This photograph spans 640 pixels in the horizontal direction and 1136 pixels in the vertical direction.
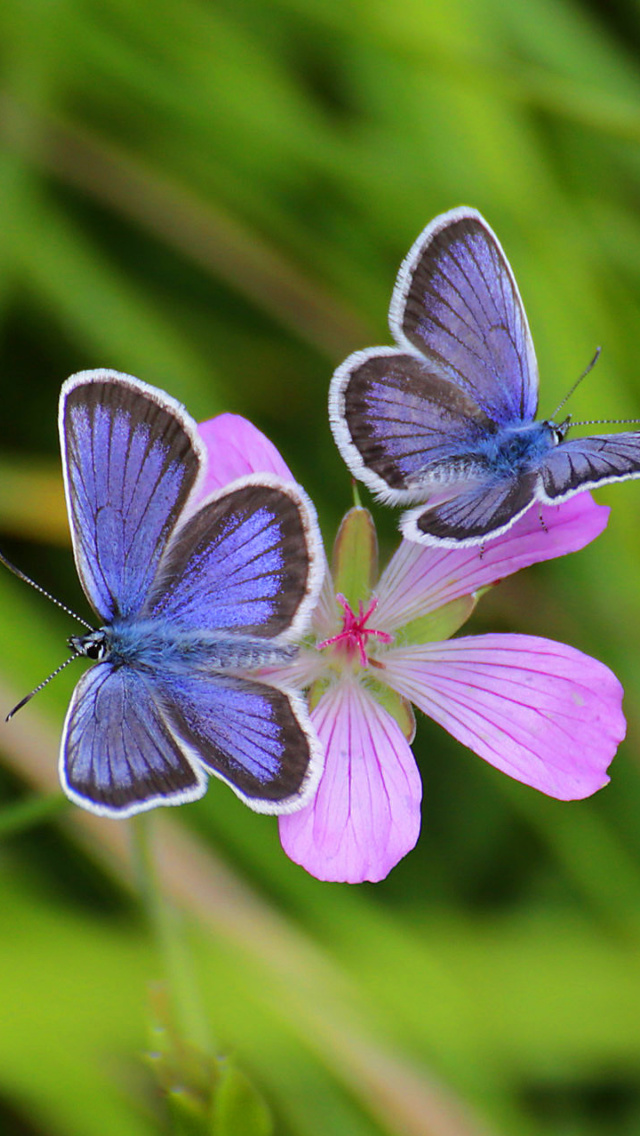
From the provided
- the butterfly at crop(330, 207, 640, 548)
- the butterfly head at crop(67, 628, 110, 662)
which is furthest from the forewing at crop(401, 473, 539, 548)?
the butterfly head at crop(67, 628, 110, 662)

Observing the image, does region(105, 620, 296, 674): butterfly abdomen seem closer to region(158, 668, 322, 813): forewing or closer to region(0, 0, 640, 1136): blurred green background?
region(158, 668, 322, 813): forewing

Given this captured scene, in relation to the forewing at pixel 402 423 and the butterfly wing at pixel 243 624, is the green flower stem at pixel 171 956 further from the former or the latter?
the forewing at pixel 402 423

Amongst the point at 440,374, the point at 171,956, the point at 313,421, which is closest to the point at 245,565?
the point at 440,374

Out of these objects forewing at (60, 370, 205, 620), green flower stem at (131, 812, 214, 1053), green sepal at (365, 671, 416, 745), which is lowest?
green flower stem at (131, 812, 214, 1053)

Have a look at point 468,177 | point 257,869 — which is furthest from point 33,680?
point 468,177

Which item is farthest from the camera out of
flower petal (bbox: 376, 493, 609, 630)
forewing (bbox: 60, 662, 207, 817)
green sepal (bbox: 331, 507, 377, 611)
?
green sepal (bbox: 331, 507, 377, 611)

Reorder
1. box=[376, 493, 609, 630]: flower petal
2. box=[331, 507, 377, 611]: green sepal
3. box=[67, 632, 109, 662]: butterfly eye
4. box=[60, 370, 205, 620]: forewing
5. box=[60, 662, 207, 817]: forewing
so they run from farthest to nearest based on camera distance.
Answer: box=[331, 507, 377, 611]: green sepal, box=[376, 493, 609, 630]: flower petal, box=[67, 632, 109, 662]: butterfly eye, box=[60, 370, 205, 620]: forewing, box=[60, 662, 207, 817]: forewing

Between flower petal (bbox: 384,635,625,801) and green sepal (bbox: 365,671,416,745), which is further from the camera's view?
green sepal (bbox: 365,671,416,745)
